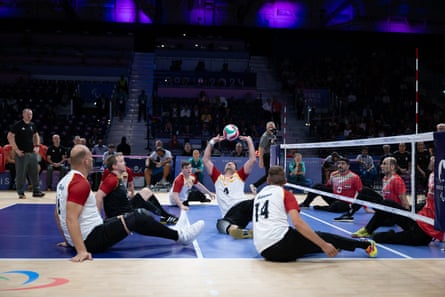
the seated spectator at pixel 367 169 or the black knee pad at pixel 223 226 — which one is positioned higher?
A: the seated spectator at pixel 367 169

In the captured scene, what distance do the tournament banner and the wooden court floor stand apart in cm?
55

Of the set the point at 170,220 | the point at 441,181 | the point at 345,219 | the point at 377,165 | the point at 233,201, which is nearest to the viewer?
the point at 441,181

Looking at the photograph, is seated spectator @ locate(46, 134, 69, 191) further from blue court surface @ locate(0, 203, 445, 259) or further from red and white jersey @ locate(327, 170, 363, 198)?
red and white jersey @ locate(327, 170, 363, 198)

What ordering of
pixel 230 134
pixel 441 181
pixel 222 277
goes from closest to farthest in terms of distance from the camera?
1. pixel 222 277
2. pixel 441 181
3. pixel 230 134

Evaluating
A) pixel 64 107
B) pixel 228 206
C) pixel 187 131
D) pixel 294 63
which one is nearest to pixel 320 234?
pixel 228 206

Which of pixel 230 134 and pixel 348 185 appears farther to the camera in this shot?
pixel 348 185

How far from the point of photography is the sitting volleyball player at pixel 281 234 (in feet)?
16.6

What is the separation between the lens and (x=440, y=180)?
15.3ft

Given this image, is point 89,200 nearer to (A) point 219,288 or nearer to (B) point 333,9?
(A) point 219,288

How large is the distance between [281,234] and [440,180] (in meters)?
1.65

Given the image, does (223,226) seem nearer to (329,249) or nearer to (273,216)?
(273,216)

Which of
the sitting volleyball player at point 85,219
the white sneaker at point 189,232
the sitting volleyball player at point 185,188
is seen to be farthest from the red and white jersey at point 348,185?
the sitting volleyball player at point 85,219

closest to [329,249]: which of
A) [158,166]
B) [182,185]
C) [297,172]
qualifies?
[182,185]

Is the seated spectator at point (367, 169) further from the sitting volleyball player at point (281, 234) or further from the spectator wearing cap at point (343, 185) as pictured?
the sitting volleyball player at point (281, 234)
